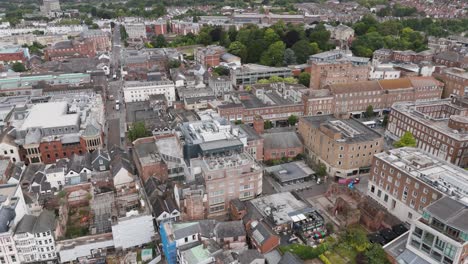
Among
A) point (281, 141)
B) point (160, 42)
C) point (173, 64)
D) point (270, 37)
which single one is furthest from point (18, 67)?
point (281, 141)

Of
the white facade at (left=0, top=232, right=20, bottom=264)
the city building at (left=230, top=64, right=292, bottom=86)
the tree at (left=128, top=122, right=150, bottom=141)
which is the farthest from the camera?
the city building at (left=230, top=64, right=292, bottom=86)

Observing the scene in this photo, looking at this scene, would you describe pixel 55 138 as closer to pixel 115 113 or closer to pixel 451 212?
pixel 115 113

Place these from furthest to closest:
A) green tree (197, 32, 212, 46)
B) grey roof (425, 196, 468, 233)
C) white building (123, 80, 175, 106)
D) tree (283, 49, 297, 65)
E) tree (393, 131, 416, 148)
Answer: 1. green tree (197, 32, 212, 46)
2. tree (283, 49, 297, 65)
3. white building (123, 80, 175, 106)
4. tree (393, 131, 416, 148)
5. grey roof (425, 196, 468, 233)

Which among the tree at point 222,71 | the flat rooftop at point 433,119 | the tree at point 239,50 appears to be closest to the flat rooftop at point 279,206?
the flat rooftop at point 433,119

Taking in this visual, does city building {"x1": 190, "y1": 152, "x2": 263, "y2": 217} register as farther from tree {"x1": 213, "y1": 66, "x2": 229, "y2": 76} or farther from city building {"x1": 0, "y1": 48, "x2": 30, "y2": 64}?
city building {"x1": 0, "y1": 48, "x2": 30, "y2": 64}

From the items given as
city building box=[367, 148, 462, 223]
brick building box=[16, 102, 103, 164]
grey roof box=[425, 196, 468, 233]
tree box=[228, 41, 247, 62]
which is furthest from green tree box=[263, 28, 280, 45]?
grey roof box=[425, 196, 468, 233]

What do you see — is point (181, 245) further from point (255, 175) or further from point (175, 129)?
point (175, 129)
